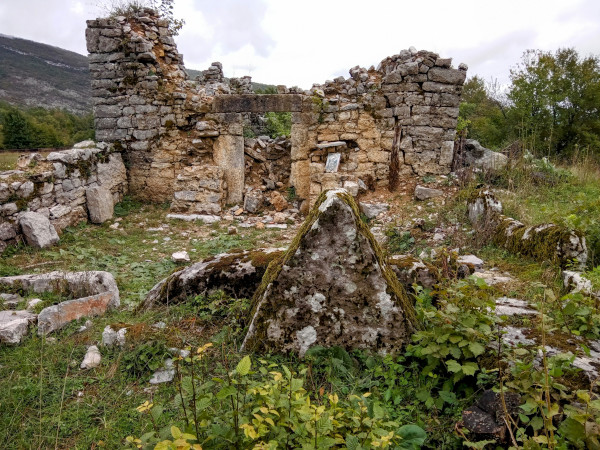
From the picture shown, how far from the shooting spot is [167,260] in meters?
5.32

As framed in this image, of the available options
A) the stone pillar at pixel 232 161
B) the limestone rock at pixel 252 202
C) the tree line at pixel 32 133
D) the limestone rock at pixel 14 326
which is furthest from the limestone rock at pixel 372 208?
the tree line at pixel 32 133

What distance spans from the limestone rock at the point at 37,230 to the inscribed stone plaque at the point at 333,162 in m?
5.39

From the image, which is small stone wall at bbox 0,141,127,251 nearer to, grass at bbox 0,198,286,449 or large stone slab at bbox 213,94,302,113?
grass at bbox 0,198,286,449

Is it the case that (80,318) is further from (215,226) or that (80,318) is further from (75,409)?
(215,226)

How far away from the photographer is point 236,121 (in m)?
8.37

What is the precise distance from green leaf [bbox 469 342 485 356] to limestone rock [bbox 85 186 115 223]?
7.20m

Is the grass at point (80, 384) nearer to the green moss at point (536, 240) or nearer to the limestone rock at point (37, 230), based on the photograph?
the limestone rock at point (37, 230)

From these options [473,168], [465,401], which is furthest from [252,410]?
[473,168]

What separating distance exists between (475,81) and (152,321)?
27504 millimetres

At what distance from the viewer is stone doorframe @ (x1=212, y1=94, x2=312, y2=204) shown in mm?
8206

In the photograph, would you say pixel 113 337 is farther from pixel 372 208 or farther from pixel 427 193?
pixel 427 193

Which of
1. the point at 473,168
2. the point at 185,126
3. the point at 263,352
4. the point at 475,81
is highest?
the point at 475,81

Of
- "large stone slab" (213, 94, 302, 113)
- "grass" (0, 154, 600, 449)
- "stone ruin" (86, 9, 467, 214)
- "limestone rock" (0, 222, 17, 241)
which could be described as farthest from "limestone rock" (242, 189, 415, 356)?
"large stone slab" (213, 94, 302, 113)

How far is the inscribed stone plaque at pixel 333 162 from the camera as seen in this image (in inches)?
316
